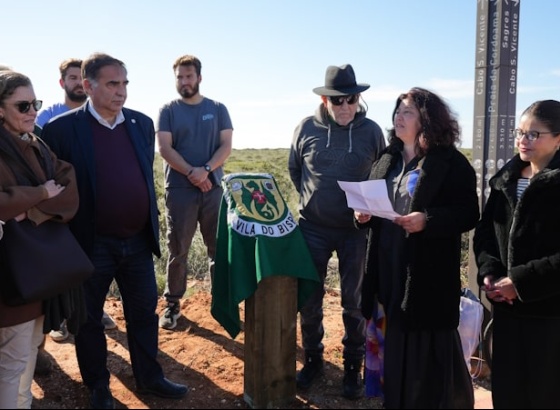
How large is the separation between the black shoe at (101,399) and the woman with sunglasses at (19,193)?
57 cm

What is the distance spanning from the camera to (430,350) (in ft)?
11.6

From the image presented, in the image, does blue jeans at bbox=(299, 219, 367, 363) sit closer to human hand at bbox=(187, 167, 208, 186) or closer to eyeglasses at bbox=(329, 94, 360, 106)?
eyeglasses at bbox=(329, 94, 360, 106)

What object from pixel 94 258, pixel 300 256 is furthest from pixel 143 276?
pixel 300 256

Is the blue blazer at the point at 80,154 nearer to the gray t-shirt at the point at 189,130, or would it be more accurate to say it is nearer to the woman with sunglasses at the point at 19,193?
the woman with sunglasses at the point at 19,193

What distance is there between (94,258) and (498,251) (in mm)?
2629

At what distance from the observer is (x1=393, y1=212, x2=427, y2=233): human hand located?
3.36 metres

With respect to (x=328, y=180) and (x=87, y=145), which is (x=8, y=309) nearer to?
(x=87, y=145)

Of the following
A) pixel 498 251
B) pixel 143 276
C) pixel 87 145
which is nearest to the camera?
pixel 498 251

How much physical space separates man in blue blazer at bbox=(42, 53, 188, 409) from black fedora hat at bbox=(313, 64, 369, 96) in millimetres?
1345

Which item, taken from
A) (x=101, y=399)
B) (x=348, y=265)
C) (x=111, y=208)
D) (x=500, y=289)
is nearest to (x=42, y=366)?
(x=101, y=399)

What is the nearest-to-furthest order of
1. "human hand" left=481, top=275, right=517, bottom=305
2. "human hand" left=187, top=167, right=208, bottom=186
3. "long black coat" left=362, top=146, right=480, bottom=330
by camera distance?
"human hand" left=481, top=275, right=517, bottom=305, "long black coat" left=362, top=146, right=480, bottom=330, "human hand" left=187, top=167, right=208, bottom=186

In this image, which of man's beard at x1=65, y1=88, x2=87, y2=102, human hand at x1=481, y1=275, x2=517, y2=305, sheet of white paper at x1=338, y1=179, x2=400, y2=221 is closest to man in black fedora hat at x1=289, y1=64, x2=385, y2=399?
sheet of white paper at x1=338, y1=179, x2=400, y2=221

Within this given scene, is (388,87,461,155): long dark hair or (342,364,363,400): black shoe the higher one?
(388,87,461,155): long dark hair

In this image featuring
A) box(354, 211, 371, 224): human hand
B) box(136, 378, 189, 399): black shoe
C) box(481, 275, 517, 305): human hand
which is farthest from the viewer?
box(136, 378, 189, 399): black shoe
